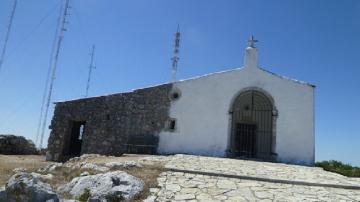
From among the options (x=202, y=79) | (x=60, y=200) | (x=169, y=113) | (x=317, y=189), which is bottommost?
(x=60, y=200)

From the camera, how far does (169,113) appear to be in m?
16.9

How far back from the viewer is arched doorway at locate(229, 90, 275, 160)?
1670 cm

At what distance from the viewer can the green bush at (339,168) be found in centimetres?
1360

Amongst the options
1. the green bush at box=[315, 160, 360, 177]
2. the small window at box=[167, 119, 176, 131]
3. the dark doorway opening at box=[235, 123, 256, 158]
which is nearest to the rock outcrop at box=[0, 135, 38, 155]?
the small window at box=[167, 119, 176, 131]

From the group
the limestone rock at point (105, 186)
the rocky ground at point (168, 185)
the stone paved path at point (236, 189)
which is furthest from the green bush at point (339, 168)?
the limestone rock at point (105, 186)

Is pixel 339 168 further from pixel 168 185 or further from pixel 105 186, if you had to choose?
pixel 105 186

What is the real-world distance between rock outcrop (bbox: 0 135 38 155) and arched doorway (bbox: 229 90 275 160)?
39.9ft

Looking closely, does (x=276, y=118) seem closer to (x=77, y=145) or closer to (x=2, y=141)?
(x=77, y=145)

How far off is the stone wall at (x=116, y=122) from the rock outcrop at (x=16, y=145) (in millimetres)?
3987

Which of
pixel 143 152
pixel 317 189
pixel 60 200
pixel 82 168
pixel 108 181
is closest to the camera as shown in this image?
pixel 60 200

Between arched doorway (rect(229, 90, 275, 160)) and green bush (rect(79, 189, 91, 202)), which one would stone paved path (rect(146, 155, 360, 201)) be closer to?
green bush (rect(79, 189, 91, 202))

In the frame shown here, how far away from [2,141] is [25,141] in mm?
1392

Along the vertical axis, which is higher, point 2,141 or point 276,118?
point 276,118

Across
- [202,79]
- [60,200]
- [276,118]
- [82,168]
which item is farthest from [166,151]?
[60,200]
